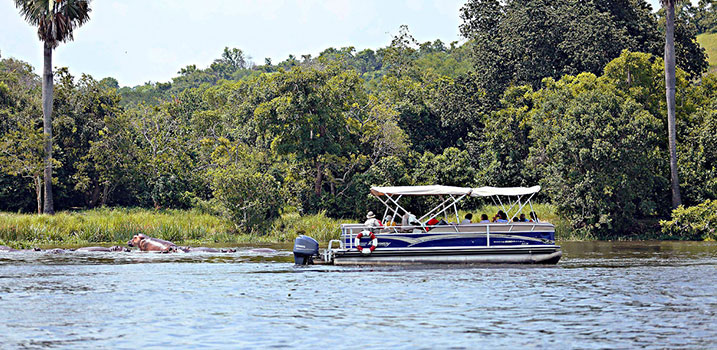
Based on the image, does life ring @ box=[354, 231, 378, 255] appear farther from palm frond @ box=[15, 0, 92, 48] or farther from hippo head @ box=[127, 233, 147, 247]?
palm frond @ box=[15, 0, 92, 48]

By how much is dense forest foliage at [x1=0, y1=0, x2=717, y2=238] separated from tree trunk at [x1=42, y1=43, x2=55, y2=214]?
22.5 inches

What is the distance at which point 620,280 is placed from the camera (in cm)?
2356

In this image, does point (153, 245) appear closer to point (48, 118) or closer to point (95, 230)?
point (95, 230)

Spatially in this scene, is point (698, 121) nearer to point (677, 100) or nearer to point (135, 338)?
point (677, 100)

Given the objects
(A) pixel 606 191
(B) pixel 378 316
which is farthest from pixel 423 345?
(A) pixel 606 191

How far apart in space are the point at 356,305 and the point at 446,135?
4724 centimetres

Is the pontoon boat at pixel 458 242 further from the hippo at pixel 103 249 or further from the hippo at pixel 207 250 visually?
the hippo at pixel 103 249

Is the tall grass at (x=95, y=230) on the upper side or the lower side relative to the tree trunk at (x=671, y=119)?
lower

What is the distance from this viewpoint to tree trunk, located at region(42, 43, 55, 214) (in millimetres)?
51812

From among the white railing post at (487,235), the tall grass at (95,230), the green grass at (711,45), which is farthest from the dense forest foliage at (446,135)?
Result: the green grass at (711,45)

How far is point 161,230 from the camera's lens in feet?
142

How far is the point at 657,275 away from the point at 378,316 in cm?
1140

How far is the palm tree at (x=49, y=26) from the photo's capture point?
51562 millimetres

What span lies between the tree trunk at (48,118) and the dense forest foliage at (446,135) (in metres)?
0.57
